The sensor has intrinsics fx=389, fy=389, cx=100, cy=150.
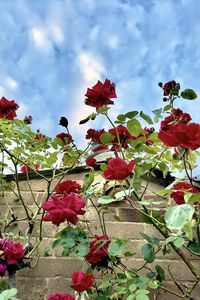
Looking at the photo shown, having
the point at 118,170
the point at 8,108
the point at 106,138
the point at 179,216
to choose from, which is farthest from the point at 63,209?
the point at 8,108

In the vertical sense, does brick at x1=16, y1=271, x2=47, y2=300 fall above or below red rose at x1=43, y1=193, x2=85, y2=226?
below

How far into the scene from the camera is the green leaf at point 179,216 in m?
0.88

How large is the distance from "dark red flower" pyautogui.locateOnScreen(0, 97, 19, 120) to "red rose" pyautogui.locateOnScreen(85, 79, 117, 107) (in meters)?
0.50

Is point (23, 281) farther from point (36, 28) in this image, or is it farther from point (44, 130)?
point (36, 28)

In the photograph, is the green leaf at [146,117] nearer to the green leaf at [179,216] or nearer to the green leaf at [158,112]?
the green leaf at [158,112]

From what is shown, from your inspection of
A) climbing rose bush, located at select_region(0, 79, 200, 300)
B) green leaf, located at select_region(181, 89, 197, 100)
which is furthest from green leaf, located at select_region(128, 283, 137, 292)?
green leaf, located at select_region(181, 89, 197, 100)

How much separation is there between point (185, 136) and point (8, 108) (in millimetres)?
1051

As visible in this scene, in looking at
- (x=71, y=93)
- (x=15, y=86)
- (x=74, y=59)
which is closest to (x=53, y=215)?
(x=71, y=93)

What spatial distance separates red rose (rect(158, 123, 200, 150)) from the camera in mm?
951

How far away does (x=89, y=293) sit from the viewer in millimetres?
1451

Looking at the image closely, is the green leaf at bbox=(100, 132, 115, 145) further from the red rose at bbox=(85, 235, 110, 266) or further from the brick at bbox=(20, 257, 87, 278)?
the brick at bbox=(20, 257, 87, 278)

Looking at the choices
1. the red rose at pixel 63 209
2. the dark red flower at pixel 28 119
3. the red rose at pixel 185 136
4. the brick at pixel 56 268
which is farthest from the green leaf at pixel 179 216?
→ the dark red flower at pixel 28 119

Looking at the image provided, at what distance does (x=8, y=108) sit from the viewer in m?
1.78

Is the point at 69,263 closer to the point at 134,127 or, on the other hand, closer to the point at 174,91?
the point at 134,127
